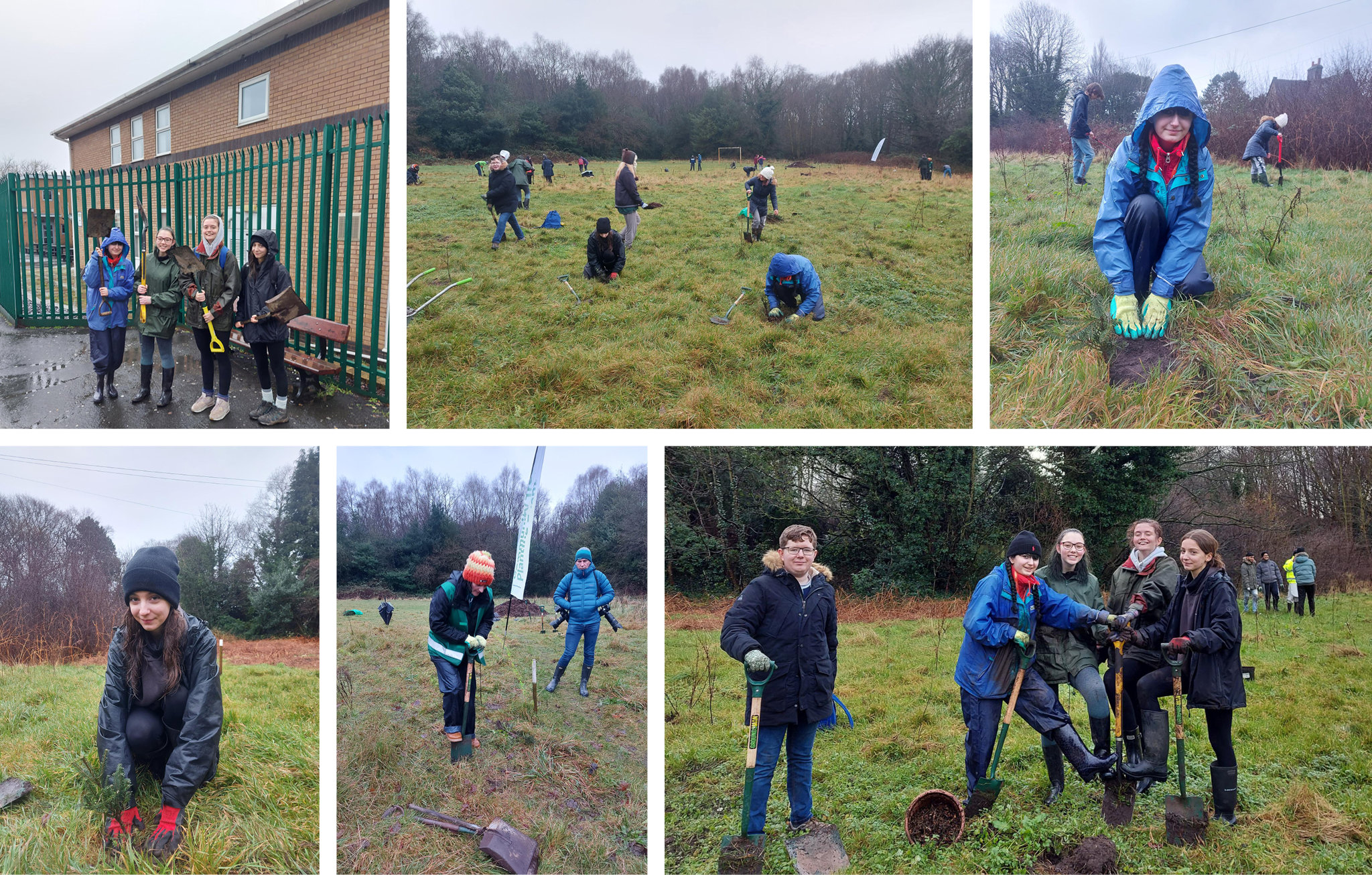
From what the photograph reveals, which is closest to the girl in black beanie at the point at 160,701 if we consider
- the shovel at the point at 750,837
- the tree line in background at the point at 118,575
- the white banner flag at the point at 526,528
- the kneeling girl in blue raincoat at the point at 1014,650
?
the tree line in background at the point at 118,575

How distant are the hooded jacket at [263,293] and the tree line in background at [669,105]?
14.0 feet

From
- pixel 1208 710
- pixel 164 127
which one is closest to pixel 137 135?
pixel 164 127

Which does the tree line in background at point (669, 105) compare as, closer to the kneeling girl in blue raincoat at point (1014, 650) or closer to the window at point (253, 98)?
the window at point (253, 98)

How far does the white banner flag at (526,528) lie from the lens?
169 inches

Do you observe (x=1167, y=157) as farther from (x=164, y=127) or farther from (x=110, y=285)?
(x=164, y=127)

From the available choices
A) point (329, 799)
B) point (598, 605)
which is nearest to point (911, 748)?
point (598, 605)

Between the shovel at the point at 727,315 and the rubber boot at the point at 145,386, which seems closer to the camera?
the rubber boot at the point at 145,386

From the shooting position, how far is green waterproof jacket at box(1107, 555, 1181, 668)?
12.4ft

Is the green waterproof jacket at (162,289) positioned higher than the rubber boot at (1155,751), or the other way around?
the green waterproof jacket at (162,289)

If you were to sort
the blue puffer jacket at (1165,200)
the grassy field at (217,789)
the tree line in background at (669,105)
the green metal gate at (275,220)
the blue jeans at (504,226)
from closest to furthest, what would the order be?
1. the grassy field at (217,789)
2. the blue puffer jacket at (1165,200)
3. the green metal gate at (275,220)
4. the blue jeans at (504,226)
5. the tree line in background at (669,105)

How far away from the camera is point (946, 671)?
5.49 meters

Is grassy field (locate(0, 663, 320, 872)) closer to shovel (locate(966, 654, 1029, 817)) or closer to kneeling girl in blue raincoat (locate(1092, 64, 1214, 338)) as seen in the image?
shovel (locate(966, 654, 1029, 817))

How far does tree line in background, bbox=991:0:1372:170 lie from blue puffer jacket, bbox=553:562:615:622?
15.5 feet

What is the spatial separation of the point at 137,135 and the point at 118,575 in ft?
39.5
